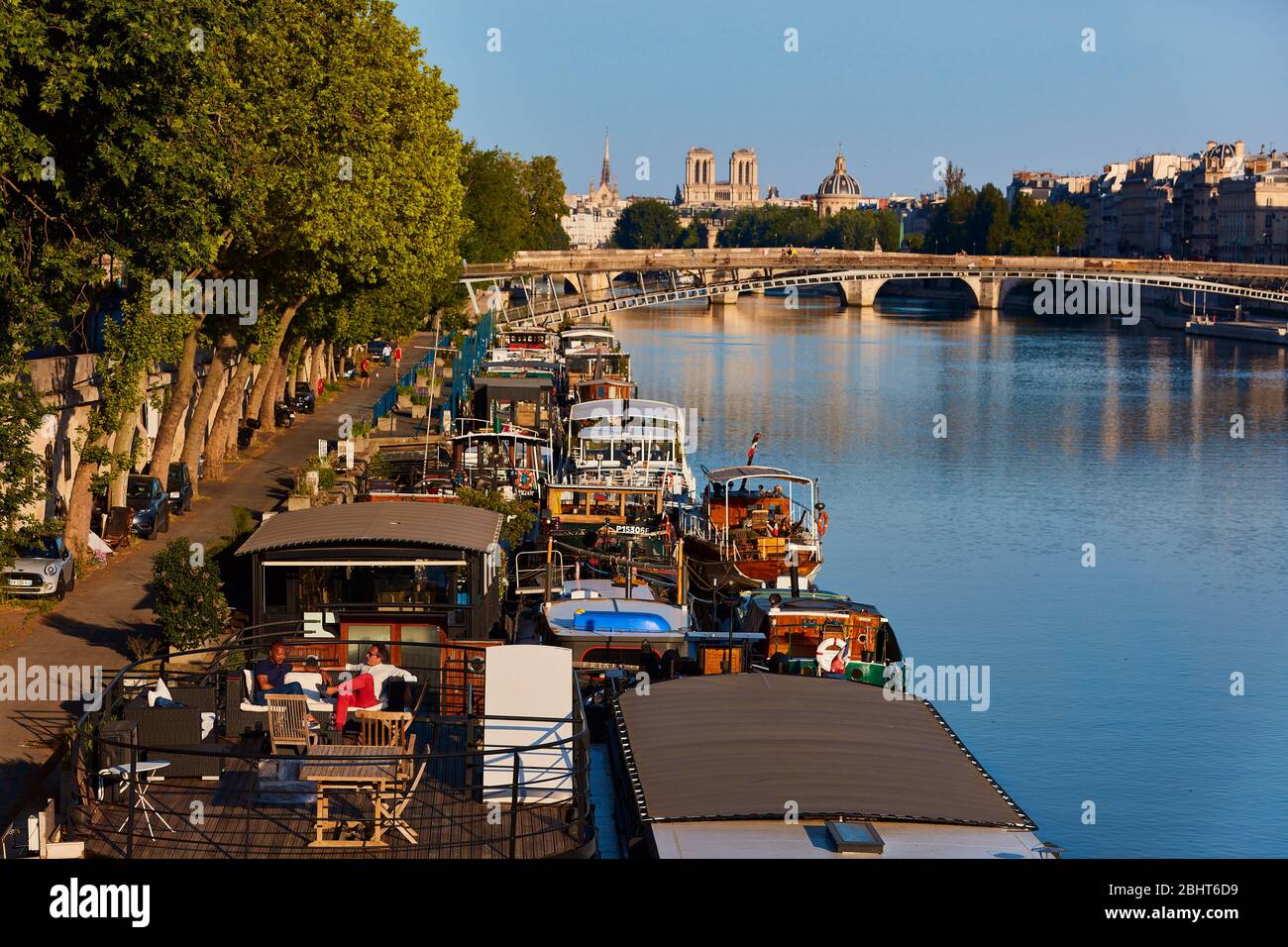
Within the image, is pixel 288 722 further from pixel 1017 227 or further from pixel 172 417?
pixel 1017 227

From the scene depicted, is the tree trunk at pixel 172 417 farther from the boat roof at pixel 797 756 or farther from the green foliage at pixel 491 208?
the green foliage at pixel 491 208

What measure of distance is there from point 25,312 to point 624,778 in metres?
8.98

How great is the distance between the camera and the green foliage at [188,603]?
1936 centimetres

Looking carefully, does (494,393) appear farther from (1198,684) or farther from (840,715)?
(840,715)

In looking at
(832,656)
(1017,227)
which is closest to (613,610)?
(832,656)

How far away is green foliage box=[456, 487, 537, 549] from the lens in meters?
27.7

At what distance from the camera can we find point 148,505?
28.4 metres

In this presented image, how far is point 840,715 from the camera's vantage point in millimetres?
14281

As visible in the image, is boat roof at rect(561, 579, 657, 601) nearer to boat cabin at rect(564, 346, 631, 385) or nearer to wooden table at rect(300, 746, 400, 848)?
wooden table at rect(300, 746, 400, 848)

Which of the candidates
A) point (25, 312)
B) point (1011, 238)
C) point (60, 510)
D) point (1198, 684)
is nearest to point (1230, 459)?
point (1198, 684)

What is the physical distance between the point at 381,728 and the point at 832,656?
7592mm

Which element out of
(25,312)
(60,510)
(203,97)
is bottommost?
(60,510)

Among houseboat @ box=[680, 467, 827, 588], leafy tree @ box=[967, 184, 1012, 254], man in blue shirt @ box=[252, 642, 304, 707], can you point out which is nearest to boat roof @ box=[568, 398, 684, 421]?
houseboat @ box=[680, 467, 827, 588]

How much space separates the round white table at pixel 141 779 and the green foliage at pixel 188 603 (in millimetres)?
6623
